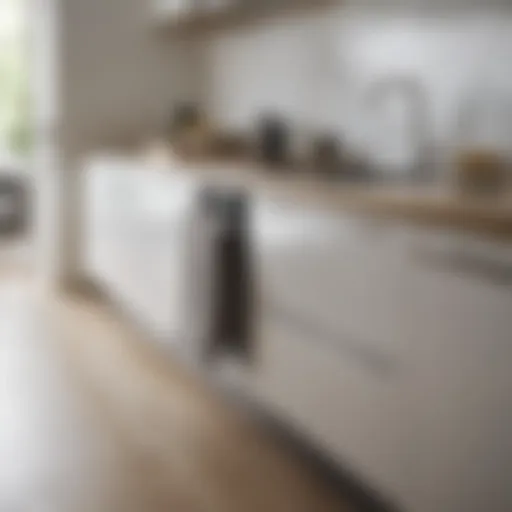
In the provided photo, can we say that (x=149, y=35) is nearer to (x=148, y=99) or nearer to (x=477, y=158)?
(x=148, y=99)

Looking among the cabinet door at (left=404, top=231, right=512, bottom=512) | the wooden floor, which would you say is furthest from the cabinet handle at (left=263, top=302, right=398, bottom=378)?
the wooden floor

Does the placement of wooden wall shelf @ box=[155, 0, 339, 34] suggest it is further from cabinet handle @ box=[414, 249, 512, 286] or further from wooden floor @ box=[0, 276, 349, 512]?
cabinet handle @ box=[414, 249, 512, 286]

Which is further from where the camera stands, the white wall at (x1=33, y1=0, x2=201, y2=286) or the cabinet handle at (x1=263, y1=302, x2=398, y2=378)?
the white wall at (x1=33, y1=0, x2=201, y2=286)

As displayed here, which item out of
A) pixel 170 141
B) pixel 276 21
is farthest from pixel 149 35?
pixel 276 21

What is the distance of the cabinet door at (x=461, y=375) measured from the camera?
5.97ft

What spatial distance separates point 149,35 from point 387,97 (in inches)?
91.4

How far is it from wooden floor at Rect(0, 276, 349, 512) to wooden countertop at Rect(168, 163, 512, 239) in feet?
2.49

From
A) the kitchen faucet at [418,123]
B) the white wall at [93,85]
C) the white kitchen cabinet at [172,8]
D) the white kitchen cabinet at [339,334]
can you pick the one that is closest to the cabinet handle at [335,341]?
the white kitchen cabinet at [339,334]

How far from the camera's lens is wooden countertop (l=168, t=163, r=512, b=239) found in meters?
1.89

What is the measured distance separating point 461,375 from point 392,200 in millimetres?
466

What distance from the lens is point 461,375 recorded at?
1937 millimetres

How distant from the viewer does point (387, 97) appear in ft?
11.9

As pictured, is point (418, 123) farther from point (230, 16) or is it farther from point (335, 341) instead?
point (230, 16)

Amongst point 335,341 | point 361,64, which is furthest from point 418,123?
point 335,341
